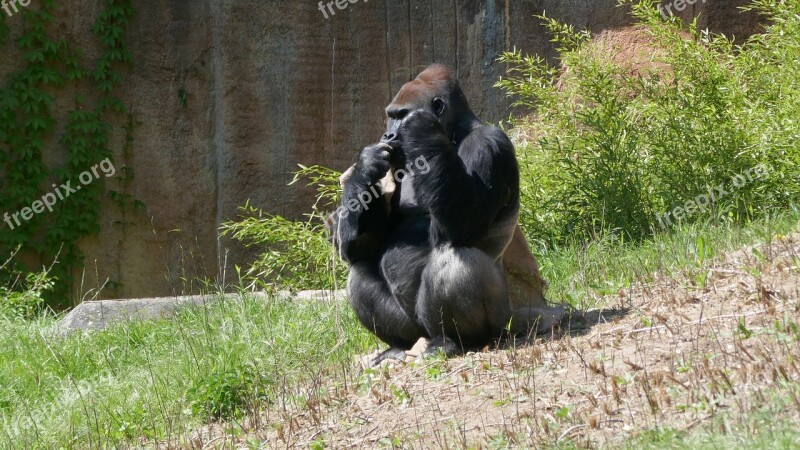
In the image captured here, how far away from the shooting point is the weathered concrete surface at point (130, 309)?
6.19m

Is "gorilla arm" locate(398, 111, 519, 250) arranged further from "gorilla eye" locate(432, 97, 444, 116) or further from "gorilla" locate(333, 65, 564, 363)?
"gorilla eye" locate(432, 97, 444, 116)

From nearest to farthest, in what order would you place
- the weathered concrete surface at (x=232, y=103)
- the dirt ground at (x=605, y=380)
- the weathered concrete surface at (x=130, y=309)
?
1. the dirt ground at (x=605, y=380)
2. the weathered concrete surface at (x=130, y=309)
3. the weathered concrete surface at (x=232, y=103)

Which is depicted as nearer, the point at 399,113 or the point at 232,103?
the point at 399,113

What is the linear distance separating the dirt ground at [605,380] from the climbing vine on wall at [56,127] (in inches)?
232

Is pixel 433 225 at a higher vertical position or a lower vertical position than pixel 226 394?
higher

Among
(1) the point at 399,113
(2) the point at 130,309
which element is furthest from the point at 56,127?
(1) the point at 399,113

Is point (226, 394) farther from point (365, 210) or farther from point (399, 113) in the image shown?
point (399, 113)

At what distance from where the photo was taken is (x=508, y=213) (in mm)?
4691

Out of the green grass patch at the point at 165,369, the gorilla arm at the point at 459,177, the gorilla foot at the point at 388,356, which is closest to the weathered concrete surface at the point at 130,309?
the green grass patch at the point at 165,369

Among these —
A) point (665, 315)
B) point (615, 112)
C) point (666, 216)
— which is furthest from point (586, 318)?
point (615, 112)

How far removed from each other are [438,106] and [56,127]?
6090 mm

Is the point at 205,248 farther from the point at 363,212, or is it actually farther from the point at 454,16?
the point at 363,212

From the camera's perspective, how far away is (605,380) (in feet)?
11.7

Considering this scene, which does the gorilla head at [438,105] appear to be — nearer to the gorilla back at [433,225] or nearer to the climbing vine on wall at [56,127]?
the gorilla back at [433,225]
